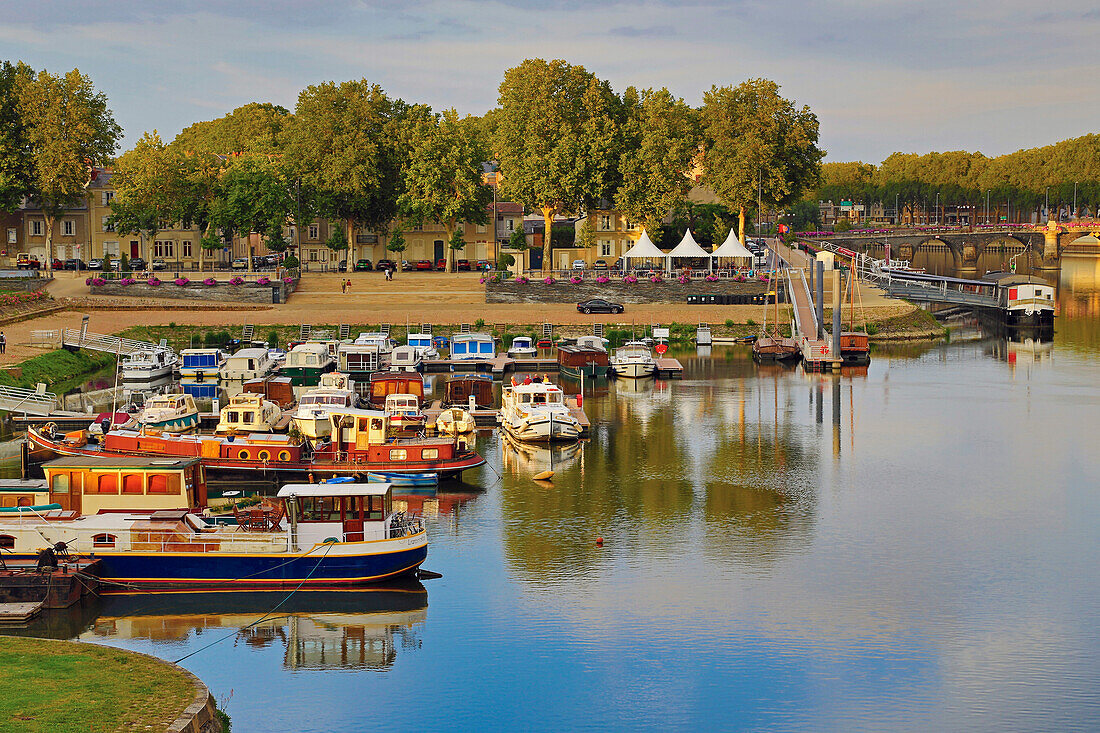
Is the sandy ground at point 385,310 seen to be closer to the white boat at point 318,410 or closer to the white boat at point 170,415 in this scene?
the white boat at point 170,415

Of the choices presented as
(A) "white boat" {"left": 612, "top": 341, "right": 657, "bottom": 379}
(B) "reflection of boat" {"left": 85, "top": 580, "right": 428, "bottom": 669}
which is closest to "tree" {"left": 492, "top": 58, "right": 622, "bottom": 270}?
(A) "white boat" {"left": 612, "top": 341, "right": 657, "bottom": 379}

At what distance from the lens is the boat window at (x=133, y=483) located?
37625 mm

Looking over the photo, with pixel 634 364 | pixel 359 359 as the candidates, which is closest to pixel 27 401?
pixel 359 359

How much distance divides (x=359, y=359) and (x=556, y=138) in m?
44.1

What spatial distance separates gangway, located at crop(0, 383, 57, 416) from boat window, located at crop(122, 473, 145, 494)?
24.9 m

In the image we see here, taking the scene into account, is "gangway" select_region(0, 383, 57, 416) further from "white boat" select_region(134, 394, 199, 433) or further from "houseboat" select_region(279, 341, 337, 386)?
"houseboat" select_region(279, 341, 337, 386)

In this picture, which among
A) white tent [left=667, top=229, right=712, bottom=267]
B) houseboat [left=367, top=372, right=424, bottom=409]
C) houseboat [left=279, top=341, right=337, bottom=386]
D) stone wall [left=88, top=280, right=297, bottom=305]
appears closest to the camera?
houseboat [left=367, top=372, right=424, bottom=409]

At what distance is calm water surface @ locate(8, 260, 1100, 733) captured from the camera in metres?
28.1

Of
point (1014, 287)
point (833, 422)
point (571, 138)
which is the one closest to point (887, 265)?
point (1014, 287)

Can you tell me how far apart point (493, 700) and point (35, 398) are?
42.1 meters

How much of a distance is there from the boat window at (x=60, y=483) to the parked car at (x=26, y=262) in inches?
3137

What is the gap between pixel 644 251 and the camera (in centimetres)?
10975

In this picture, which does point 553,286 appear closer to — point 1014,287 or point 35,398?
point 1014,287

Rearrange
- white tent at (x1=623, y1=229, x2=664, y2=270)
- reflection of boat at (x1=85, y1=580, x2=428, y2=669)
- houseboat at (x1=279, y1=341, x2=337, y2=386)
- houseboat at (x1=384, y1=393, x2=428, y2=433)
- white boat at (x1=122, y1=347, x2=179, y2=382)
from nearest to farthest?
reflection of boat at (x1=85, y1=580, x2=428, y2=669)
houseboat at (x1=384, y1=393, x2=428, y2=433)
white boat at (x1=122, y1=347, x2=179, y2=382)
houseboat at (x1=279, y1=341, x2=337, y2=386)
white tent at (x1=623, y1=229, x2=664, y2=270)
